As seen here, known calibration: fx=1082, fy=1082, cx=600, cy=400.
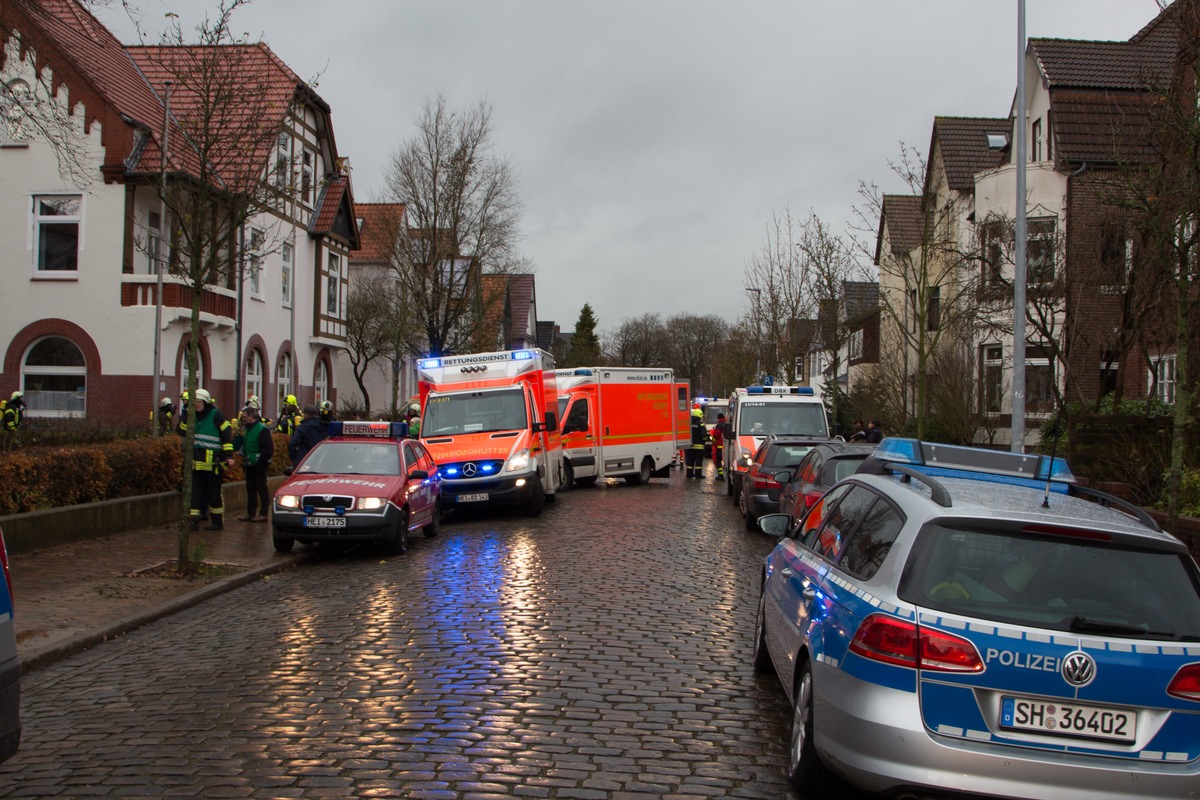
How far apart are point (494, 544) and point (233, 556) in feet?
11.8

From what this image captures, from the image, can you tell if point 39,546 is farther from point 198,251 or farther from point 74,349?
point 74,349

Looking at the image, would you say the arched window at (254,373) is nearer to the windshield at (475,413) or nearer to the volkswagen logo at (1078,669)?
the windshield at (475,413)

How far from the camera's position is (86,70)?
25344 mm

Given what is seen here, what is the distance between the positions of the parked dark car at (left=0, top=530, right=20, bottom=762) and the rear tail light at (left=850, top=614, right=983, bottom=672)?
11.9 feet

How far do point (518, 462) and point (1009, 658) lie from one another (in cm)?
1482

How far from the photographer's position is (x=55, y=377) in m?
26.2

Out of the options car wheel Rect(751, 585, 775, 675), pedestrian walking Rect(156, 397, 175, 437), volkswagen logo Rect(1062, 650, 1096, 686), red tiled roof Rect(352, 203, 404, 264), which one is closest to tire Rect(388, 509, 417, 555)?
car wheel Rect(751, 585, 775, 675)

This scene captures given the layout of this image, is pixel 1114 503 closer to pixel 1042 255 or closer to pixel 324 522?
pixel 324 522

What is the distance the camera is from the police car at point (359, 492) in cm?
1345

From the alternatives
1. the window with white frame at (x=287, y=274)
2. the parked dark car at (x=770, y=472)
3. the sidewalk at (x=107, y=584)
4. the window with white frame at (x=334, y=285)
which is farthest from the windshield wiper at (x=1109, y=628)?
the window with white frame at (x=334, y=285)

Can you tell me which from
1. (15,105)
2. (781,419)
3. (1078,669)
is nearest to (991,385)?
(781,419)

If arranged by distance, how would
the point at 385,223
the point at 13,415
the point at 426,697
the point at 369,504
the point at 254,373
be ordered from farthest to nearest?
the point at 385,223
the point at 254,373
the point at 13,415
the point at 369,504
the point at 426,697

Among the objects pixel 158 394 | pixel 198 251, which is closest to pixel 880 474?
pixel 198 251

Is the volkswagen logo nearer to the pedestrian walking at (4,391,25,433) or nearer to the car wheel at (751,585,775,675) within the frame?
the car wheel at (751,585,775,675)
